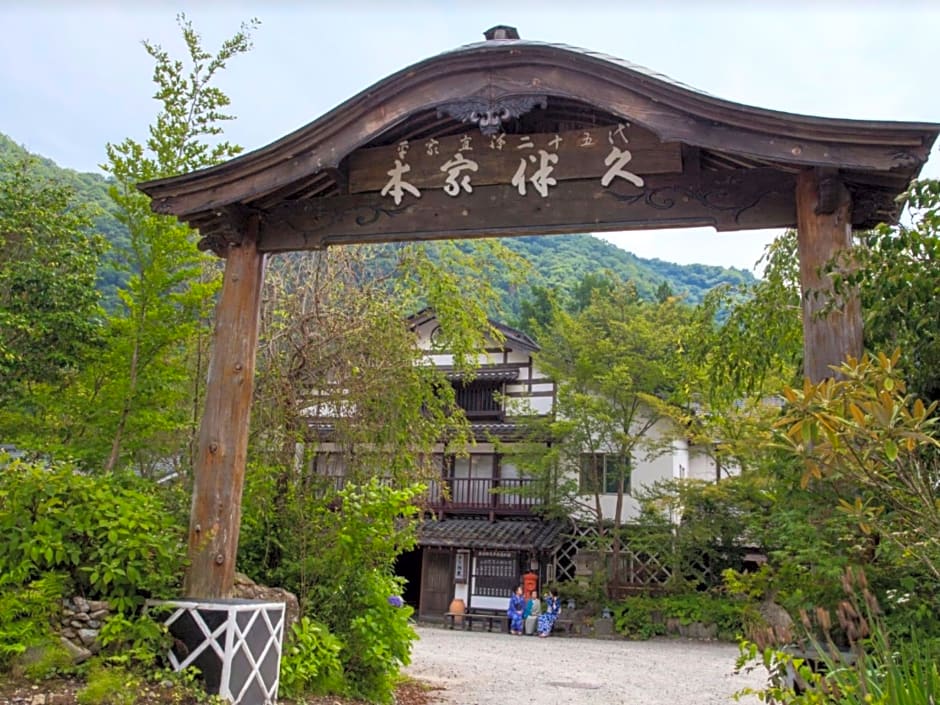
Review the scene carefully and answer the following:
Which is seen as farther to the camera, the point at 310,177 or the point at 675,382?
the point at 675,382

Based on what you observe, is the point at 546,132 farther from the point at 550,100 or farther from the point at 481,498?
the point at 481,498

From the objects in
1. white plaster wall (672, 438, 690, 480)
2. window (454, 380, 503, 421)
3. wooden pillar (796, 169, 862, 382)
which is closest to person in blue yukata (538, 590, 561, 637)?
white plaster wall (672, 438, 690, 480)

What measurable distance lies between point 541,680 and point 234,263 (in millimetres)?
6918

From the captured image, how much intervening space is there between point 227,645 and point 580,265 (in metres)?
41.9

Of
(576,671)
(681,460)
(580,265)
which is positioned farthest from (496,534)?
(580,265)

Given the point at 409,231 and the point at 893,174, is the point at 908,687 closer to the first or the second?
the point at 893,174

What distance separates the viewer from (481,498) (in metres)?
24.4

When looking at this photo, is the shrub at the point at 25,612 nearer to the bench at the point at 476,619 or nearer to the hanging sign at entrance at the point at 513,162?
the hanging sign at entrance at the point at 513,162

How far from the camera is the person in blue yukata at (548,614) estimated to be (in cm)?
2039

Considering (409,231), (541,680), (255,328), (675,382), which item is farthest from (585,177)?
(675,382)

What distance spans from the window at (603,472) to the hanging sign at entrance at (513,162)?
16.3 meters

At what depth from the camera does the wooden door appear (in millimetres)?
23719

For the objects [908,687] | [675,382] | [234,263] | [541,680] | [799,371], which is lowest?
[541,680]

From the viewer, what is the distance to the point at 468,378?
10930mm
